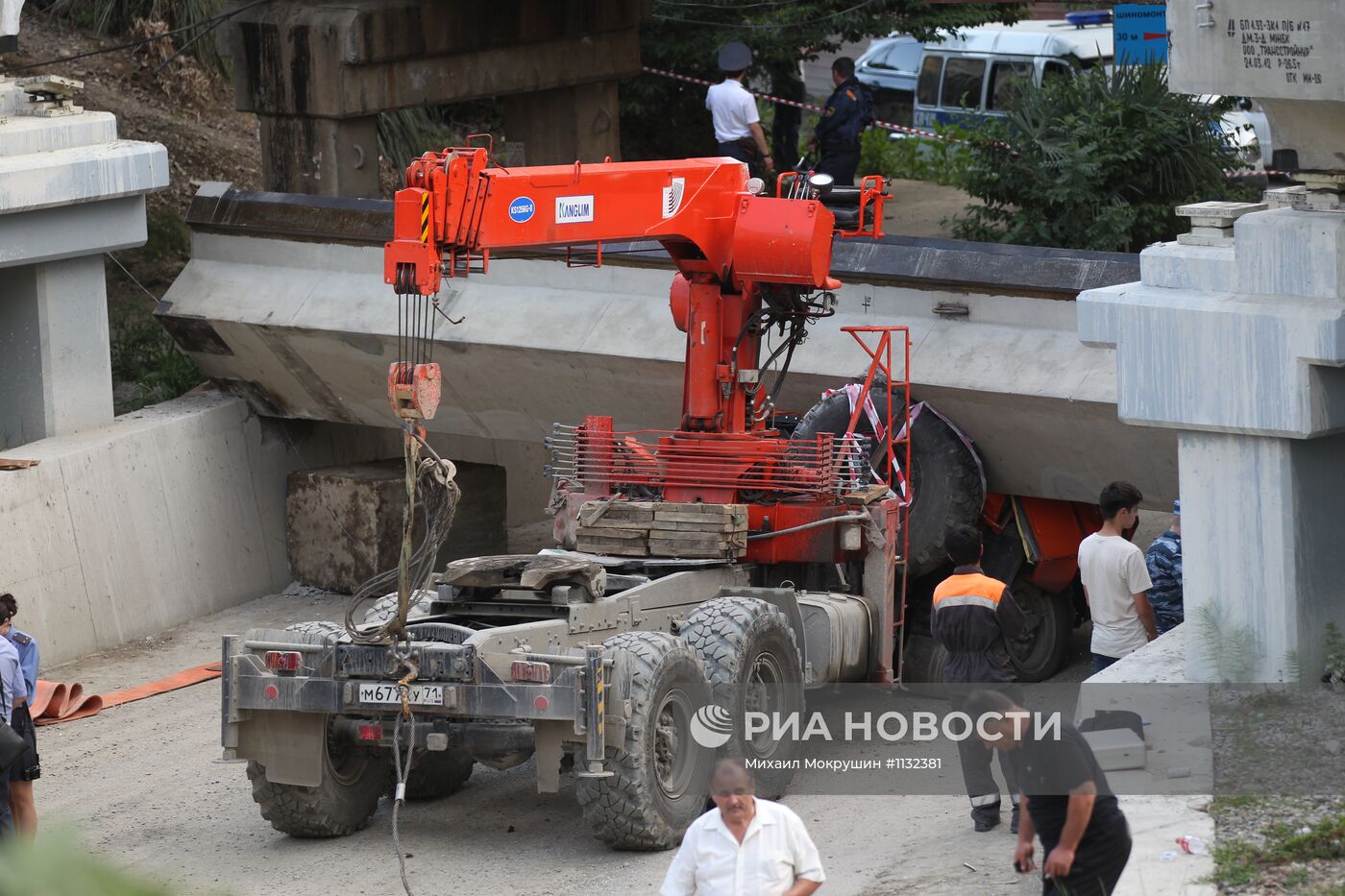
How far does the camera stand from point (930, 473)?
11914mm

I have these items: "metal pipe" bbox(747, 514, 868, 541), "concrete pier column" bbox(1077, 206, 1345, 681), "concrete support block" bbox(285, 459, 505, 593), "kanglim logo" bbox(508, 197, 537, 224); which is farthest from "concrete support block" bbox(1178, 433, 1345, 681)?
"concrete support block" bbox(285, 459, 505, 593)

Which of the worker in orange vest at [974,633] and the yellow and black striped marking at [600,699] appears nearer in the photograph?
the yellow and black striped marking at [600,699]

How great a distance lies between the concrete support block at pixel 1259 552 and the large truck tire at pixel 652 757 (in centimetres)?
240

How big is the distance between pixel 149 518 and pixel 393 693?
22.8ft

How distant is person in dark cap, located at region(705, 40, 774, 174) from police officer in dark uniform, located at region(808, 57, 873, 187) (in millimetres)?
551

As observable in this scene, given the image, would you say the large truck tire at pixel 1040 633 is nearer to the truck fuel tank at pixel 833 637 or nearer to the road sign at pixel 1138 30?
the truck fuel tank at pixel 833 637

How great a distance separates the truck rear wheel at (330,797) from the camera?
8938 millimetres

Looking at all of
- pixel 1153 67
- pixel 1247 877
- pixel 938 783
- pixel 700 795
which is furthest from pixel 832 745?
pixel 1153 67

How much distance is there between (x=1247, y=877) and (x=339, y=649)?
4.22m

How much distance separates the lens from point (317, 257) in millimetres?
15109

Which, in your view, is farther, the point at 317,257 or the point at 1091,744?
the point at 317,257

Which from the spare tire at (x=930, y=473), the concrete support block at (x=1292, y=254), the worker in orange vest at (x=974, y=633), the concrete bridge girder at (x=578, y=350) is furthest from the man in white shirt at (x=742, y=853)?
the concrete bridge girder at (x=578, y=350)

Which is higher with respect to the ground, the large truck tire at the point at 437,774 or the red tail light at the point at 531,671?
the red tail light at the point at 531,671

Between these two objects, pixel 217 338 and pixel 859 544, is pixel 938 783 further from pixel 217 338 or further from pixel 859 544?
pixel 217 338
